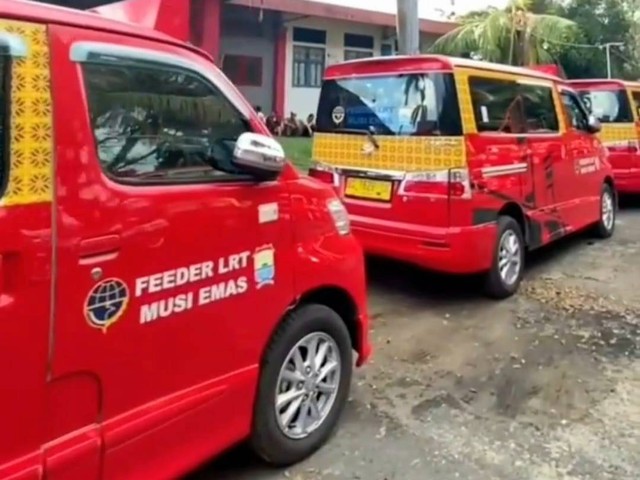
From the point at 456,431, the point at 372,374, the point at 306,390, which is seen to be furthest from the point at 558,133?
the point at 306,390

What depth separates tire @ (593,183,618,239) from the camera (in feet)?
26.3

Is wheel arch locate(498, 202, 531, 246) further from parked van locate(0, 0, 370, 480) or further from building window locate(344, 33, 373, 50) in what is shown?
building window locate(344, 33, 373, 50)

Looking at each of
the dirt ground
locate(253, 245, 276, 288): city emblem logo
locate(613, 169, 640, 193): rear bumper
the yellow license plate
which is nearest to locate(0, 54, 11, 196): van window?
locate(253, 245, 276, 288): city emblem logo

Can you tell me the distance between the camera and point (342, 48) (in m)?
22.0

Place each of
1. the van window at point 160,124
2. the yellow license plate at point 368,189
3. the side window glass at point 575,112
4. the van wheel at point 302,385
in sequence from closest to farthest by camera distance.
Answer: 1. the van window at point 160,124
2. the van wheel at point 302,385
3. the yellow license plate at point 368,189
4. the side window glass at point 575,112

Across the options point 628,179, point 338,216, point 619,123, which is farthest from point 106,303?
point 628,179

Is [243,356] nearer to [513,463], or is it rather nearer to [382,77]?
[513,463]

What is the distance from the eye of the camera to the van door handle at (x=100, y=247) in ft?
6.98

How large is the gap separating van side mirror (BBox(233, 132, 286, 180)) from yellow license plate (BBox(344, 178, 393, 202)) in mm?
2783

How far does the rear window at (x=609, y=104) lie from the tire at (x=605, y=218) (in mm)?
2091

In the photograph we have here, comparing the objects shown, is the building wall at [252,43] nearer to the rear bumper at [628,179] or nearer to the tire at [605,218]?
the rear bumper at [628,179]

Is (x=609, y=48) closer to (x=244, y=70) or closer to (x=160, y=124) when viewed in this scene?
(x=244, y=70)

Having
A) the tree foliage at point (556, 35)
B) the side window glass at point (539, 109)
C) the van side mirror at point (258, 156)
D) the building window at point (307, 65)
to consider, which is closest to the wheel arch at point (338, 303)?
the van side mirror at point (258, 156)

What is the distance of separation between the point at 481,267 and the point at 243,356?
3129mm
